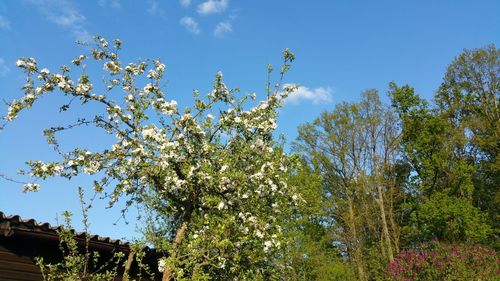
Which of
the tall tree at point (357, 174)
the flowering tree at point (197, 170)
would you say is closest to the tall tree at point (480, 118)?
the tall tree at point (357, 174)

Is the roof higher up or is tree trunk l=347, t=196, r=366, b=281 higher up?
tree trunk l=347, t=196, r=366, b=281

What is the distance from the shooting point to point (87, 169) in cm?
1040

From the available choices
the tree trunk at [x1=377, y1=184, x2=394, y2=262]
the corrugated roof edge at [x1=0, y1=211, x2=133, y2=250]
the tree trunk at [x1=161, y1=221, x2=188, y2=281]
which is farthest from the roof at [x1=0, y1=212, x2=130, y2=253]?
the tree trunk at [x1=377, y1=184, x2=394, y2=262]

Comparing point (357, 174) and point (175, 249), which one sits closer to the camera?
point (175, 249)

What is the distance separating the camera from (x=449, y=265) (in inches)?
766

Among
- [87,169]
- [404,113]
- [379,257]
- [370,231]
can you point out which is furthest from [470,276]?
[404,113]

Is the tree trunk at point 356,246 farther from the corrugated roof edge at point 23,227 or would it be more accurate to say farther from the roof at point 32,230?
the corrugated roof edge at point 23,227

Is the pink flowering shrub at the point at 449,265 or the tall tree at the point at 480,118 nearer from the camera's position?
the pink flowering shrub at the point at 449,265

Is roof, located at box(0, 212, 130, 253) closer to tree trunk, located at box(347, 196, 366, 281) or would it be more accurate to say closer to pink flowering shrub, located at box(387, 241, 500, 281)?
pink flowering shrub, located at box(387, 241, 500, 281)

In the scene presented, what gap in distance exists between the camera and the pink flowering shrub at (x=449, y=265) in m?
18.8

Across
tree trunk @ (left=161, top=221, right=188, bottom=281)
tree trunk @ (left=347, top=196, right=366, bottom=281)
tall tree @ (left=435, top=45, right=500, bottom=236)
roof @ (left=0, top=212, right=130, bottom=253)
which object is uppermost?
tall tree @ (left=435, top=45, right=500, bottom=236)

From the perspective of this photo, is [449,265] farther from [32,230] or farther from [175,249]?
[32,230]

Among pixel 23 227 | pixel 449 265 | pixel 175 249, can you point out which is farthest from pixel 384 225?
pixel 23 227

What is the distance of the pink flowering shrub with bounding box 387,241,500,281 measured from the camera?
18828mm
